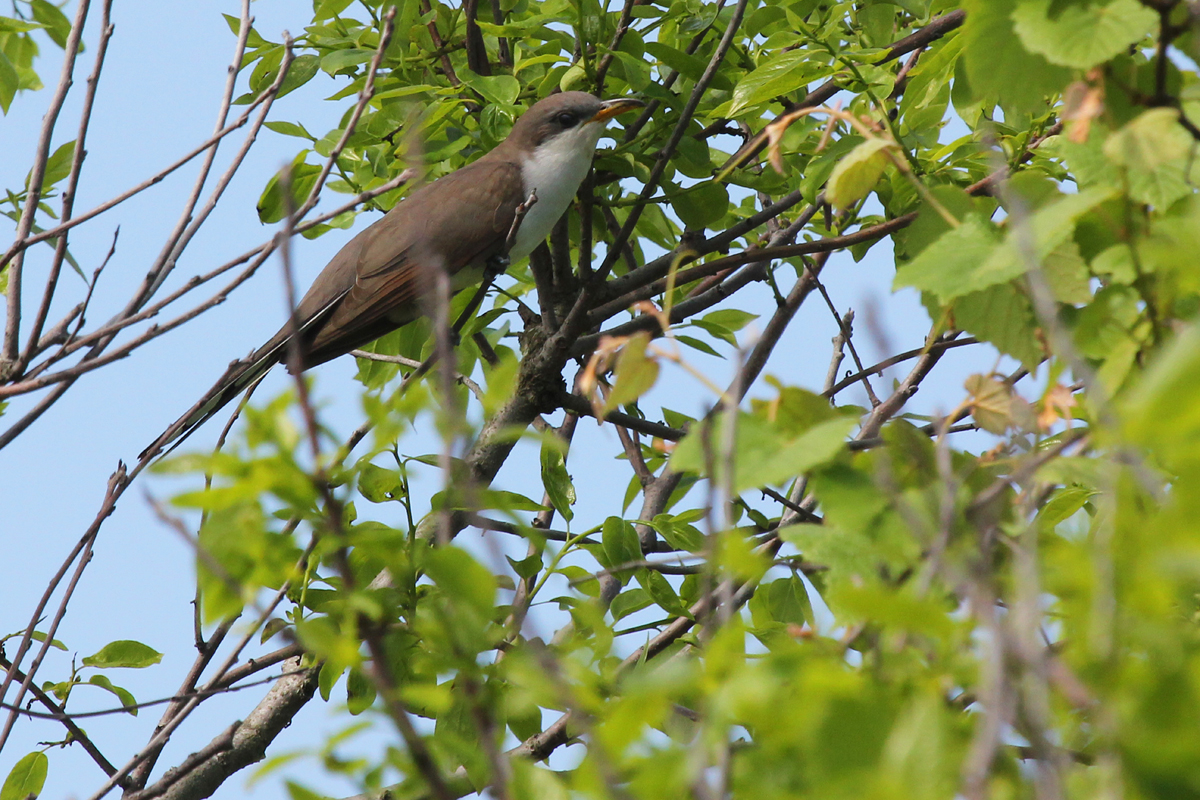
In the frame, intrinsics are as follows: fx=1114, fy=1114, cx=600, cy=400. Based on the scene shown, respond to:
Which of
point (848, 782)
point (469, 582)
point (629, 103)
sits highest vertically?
point (629, 103)

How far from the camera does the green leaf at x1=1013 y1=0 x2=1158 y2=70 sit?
5.13 feet

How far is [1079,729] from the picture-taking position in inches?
55.0

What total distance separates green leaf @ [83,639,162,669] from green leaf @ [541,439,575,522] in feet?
4.50

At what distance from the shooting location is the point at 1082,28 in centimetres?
160

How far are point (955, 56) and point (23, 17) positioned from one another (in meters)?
3.07

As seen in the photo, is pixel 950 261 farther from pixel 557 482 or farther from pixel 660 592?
pixel 557 482

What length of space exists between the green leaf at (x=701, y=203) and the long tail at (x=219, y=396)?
1535mm

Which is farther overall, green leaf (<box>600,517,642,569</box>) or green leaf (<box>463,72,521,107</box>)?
green leaf (<box>463,72,521,107</box>)

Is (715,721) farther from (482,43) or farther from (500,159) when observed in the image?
(500,159)

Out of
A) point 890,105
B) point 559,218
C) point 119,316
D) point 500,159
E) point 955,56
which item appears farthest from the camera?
point 500,159

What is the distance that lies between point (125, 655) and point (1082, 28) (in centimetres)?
319

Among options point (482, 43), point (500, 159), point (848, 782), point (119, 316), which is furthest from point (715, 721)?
point (500, 159)

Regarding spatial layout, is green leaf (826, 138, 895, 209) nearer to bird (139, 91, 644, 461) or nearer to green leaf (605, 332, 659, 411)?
green leaf (605, 332, 659, 411)

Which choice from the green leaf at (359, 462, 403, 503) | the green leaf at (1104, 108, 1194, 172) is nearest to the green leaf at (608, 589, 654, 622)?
the green leaf at (359, 462, 403, 503)
